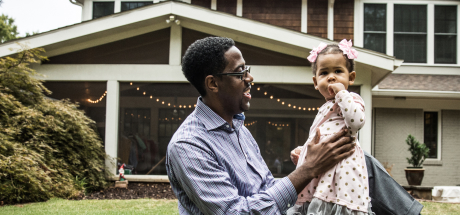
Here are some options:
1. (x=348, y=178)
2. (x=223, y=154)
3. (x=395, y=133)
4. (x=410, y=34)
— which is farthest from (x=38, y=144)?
(x=410, y=34)

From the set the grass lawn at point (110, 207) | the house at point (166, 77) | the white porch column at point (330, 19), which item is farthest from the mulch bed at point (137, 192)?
the white porch column at point (330, 19)

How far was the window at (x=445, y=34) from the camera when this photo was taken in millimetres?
10953

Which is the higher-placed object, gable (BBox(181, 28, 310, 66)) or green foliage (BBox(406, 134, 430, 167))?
gable (BBox(181, 28, 310, 66))

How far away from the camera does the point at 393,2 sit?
10891 millimetres

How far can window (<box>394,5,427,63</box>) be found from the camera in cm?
1092

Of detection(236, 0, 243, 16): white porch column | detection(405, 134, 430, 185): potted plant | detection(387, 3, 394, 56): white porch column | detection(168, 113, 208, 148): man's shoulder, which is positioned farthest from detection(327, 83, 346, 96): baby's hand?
detection(387, 3, 394, 56): white porch column

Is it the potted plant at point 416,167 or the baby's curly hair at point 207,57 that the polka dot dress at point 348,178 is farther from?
the potted plant at point 416,167

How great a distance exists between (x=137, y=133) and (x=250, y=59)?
3.26m

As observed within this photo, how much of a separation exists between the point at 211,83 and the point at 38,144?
627cm

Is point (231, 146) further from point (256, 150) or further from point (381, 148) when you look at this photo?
point (381, 148)

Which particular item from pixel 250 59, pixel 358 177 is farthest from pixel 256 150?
pixel 250 59

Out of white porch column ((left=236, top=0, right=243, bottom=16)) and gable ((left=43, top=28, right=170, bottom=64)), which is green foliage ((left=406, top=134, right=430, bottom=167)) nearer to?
white porch column ((left=236, top=0, right=243, bottom=16))

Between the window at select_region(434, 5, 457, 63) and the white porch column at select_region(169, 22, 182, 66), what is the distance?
788cm

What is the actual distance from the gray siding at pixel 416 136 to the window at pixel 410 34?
1791 millimetres
